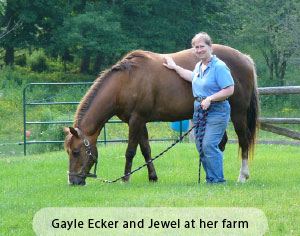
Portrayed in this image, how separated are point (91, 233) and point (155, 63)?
3.49 meters

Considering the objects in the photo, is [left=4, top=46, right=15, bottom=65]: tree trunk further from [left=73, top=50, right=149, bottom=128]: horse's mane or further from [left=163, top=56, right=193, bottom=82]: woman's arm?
[left=163, top=56, right=193, bottom=82]: woman's arm

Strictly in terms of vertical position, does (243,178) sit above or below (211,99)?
below

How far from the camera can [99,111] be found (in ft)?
23.9

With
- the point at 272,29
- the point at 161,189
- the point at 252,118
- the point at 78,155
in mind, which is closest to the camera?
the point at 161,189

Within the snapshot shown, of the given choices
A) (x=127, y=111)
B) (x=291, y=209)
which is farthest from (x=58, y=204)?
(x=291, y=209)

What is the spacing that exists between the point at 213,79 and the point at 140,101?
4.17ft

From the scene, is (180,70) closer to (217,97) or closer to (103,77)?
(103,77)

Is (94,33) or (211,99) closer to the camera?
(211,99)

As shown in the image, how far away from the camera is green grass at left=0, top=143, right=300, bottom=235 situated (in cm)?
538

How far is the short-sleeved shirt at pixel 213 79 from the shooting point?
254 inches

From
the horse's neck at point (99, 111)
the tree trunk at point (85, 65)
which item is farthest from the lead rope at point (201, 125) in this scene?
the tree trunk at point (85, 65)

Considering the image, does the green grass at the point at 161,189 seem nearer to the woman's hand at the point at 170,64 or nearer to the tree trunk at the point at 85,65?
the woman's hand at the point at 170,64

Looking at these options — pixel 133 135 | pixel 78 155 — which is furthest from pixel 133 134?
pixel 78 155

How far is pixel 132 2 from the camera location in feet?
100
